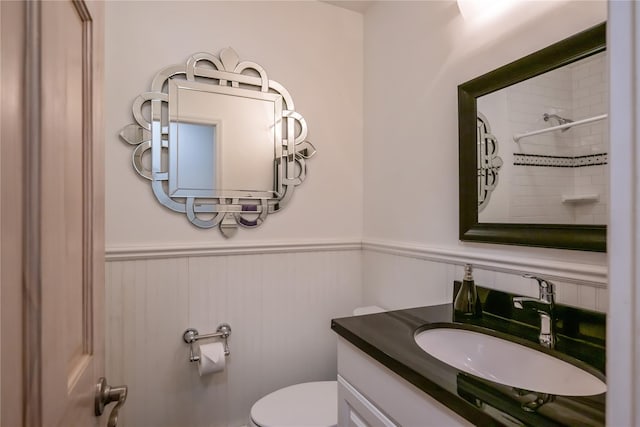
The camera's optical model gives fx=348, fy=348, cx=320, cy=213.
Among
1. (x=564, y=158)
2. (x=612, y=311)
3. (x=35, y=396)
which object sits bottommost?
(x=35, y=396)

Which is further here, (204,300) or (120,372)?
(204,300)

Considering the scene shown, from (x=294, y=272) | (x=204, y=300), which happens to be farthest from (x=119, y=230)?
(x=294, y=272)

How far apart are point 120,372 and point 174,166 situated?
36.6 inches

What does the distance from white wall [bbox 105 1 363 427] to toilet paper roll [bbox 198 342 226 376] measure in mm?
120

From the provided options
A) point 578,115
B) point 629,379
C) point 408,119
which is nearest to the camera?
point 629,379

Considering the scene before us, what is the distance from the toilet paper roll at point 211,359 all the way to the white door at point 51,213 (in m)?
0.91

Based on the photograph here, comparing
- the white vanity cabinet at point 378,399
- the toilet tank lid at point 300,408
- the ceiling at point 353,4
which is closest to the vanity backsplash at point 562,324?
the white vanity cabinet at point 378,399

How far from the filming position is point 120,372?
4.96 feet

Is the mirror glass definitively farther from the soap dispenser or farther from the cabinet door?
the cabinet door

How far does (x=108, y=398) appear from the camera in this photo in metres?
0.69

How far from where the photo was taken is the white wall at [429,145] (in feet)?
3.40

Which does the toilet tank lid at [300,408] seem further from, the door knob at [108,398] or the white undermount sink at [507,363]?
the door knob at [108,398]

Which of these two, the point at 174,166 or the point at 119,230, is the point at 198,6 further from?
the point at 119,230

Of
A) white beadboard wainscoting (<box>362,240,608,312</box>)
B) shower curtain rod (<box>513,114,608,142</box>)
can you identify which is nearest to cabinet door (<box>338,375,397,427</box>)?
white beadboard wainscoting (<box>362,240,608,312</box>)
